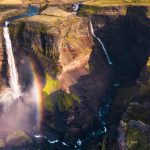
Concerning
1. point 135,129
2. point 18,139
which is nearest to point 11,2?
point 18,139

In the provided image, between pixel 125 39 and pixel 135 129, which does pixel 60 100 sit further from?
pixel 135 129

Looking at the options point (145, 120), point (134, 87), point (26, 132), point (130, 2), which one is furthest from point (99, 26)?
point (145, 120)

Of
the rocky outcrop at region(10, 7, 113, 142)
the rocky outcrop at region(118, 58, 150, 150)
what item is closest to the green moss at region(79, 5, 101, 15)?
the rocky outcrop at region(10, 7, 113, 142)

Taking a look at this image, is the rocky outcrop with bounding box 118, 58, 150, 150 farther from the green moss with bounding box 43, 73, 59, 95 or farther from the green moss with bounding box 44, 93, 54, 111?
the green moss with bounding box 43, 73, 59, 95

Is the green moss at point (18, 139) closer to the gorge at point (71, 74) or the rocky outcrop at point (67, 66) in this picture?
the gorge at point (71, 74)

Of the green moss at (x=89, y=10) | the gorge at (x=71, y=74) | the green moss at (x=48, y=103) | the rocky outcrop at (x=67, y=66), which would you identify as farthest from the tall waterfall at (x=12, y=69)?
the green moss at (x=89, y=10)

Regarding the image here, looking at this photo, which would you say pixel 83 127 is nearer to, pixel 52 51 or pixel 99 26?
pixel 52 51
